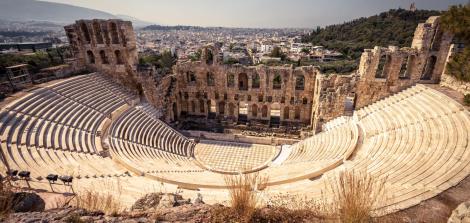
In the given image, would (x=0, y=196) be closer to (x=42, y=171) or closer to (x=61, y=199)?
(x=61, y=199)

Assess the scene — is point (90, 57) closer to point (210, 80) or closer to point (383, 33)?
point (210, 80)

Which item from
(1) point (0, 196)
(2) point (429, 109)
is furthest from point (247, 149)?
(1) point (0, 196)

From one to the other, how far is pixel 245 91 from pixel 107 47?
15.2m

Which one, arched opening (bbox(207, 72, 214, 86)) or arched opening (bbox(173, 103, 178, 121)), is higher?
arched opening (bbox(207, 72, 214, 86))

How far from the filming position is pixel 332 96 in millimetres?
20141

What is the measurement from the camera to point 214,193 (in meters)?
11.9

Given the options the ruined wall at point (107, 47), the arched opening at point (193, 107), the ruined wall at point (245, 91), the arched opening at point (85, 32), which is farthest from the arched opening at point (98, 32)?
the arched opening at point (193, 107)

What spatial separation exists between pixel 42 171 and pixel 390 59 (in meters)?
25.0

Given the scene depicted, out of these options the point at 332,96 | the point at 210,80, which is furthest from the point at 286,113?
the point at 210,80

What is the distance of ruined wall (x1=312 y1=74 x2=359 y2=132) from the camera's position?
19969mm

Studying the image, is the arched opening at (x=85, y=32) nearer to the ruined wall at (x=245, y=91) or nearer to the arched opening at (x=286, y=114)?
the ruined wall at (x=245, y=91)

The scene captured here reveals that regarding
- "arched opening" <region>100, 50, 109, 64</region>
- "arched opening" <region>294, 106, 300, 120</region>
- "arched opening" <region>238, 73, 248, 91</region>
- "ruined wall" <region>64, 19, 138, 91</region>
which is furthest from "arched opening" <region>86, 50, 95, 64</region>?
"arched opening" <region>294, 106, 300, 120</region>

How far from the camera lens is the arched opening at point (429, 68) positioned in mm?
18597

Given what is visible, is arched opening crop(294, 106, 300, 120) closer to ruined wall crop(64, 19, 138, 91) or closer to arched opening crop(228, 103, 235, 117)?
arched opening crop(228, 103, 235, 117)
